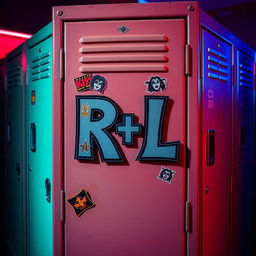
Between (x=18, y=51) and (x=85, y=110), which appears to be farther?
(x=18, y=51)

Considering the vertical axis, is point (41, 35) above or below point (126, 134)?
above

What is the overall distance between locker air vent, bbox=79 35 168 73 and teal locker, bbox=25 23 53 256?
1.35 ft

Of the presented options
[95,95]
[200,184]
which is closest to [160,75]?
[95,95]

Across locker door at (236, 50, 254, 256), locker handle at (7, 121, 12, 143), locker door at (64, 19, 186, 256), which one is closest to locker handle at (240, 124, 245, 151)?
locker door at (236, 50, 254, 256)

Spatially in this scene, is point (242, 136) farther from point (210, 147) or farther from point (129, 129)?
point (129, 129)

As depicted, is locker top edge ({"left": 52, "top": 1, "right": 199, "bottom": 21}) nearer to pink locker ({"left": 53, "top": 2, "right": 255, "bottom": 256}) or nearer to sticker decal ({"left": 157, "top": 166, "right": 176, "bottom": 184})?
pink locker ({"left": 53, "top": 2, "right": 255, "bottom": 256})

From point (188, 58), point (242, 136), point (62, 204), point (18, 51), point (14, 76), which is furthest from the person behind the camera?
point (14, 76)

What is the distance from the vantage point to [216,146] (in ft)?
7.32

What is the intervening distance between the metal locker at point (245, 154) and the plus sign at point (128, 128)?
3.90 ft

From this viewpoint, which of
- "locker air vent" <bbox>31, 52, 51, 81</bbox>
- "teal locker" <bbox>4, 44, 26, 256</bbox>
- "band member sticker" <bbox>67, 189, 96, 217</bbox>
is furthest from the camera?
"teal locker" <bbox>4, 44, 26, 256</bbox>

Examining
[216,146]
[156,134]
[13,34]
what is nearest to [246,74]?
[216,146]

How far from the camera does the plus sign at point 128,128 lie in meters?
1.86

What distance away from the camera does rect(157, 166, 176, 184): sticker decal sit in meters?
1.89

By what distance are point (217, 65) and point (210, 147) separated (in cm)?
65
